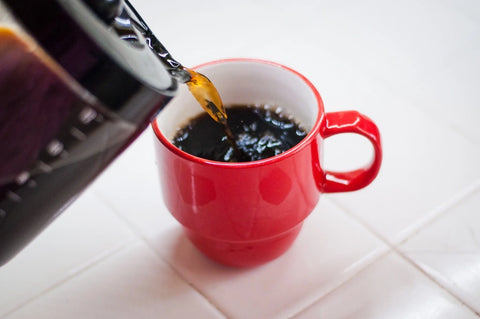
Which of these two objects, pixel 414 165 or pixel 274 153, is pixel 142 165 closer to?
pixel 274 153

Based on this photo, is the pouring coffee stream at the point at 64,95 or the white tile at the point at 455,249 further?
the white tile at the point at 455,249

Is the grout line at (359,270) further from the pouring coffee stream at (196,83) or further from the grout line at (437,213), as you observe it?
the pouring coffee stream at (196,83)

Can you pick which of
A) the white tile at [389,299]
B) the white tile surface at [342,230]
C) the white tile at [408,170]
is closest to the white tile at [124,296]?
the white tile surface at [342,230]

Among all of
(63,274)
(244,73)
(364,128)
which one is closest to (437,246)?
(364,128)

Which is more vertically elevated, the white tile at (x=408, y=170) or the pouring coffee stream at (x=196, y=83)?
the pouring coffee stream at (x=196, y=83)

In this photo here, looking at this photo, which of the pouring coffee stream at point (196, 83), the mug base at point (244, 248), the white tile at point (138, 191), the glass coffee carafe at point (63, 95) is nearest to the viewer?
the glass coffee carafe at point (63, 95)

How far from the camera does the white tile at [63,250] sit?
0.63 metres

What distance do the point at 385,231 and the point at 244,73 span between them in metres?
0.24

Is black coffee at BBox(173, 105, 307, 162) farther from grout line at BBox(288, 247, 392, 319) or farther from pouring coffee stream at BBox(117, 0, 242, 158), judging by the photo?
grout line at BBox(288, 247, 392, 319)

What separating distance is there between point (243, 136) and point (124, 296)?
209 mm

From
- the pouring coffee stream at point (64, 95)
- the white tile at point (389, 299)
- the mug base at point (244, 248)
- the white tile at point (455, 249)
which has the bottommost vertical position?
the white tile at point (455, 249)

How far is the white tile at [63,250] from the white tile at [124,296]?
1 cm

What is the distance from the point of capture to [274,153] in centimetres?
59

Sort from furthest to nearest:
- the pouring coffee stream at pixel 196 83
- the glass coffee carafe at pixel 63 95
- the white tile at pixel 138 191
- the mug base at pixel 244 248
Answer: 1. the white tile at pixel 138 191
2. the mug base at pixel 244 248
3. the pouring coffee stream at pixel 196 83
4. the glass coffee carafe at pixel 63 95
